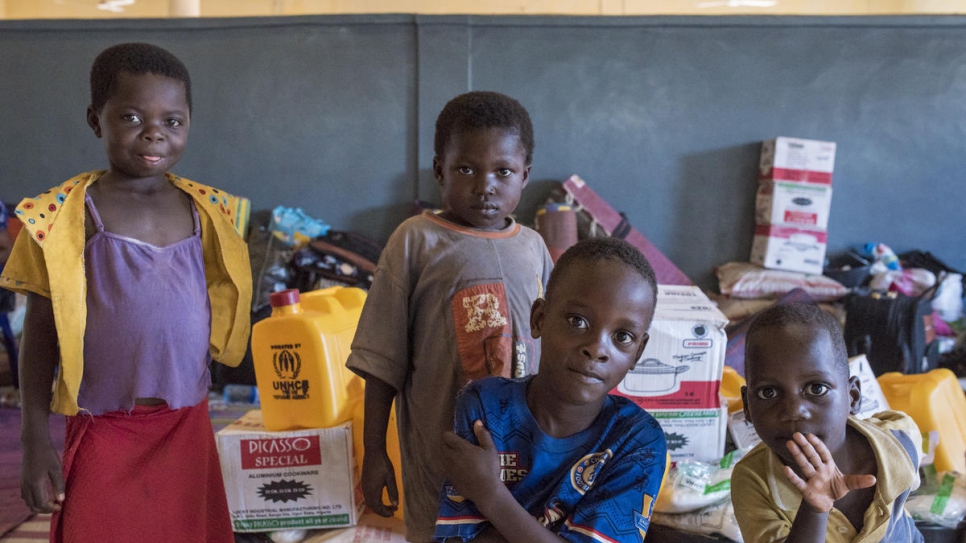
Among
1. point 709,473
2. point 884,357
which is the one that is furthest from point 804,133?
point 709,473

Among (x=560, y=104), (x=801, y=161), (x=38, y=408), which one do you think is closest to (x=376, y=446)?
(x=38, y=408)

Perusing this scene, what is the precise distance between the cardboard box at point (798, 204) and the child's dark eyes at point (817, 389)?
12.6 feet

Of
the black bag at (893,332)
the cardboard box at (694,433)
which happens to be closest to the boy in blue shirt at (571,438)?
the cardboard box at (694,433)

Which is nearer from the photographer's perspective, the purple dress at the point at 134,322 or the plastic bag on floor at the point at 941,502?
the purple dress at the point at 134,322

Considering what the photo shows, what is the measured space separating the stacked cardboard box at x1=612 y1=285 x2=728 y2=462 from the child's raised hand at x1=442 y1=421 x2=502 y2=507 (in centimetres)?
131

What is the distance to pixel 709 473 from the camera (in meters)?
2.21

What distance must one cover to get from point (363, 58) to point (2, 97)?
2.42m

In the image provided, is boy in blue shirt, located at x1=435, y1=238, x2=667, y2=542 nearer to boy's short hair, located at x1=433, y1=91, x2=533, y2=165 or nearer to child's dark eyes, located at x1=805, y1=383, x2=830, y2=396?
child's dark eyes, located at x1=805, y1=383, x2=830, y2=396

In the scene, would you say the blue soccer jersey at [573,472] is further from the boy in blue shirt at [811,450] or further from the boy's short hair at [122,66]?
the boy's short hair at [122,66]

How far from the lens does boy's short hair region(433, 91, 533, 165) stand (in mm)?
1411

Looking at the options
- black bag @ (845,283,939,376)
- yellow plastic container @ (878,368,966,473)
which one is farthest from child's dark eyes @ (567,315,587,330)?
black bag @ (845,283,939,376)

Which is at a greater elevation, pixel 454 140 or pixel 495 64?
pixel 495 64

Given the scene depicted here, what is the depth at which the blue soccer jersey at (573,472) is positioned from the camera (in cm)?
106

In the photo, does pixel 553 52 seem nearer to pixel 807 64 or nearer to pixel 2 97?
pixel 807 64
